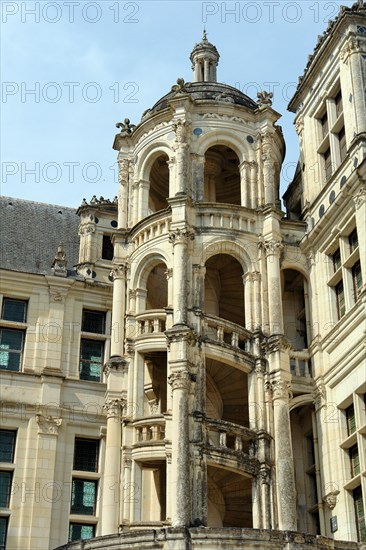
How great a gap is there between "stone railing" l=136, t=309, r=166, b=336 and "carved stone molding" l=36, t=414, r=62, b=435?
12.3ft

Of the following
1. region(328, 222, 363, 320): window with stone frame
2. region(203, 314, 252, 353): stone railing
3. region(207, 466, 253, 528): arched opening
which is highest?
region(328, 222, 363, 320): window with stone frame

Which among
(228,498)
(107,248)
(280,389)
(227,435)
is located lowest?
(228,498)

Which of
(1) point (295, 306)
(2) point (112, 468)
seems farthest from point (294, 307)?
(2) point (112, 468)

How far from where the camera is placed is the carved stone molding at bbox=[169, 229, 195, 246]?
27.3 metres

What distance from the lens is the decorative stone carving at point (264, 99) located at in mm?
30545

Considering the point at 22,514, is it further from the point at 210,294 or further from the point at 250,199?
the point at 250,199

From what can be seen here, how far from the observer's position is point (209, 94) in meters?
31.1

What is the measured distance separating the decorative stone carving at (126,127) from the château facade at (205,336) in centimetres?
9

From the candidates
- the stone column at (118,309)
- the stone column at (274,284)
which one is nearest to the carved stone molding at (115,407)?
the stone column at (118,309)

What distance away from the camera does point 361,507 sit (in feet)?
80.5

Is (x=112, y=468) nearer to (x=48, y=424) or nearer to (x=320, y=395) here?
(x=48, y=424)

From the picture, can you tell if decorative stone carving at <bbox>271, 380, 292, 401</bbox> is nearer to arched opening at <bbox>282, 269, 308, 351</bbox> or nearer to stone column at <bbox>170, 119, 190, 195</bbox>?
arched opening at <bbox>282, 269, 308, 351</bbox>

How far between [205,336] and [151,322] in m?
2.10

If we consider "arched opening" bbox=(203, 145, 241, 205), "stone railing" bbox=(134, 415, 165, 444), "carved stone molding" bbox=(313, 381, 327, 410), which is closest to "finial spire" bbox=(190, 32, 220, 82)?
"arched opening" bbox=(203, 145, 241, 205)
